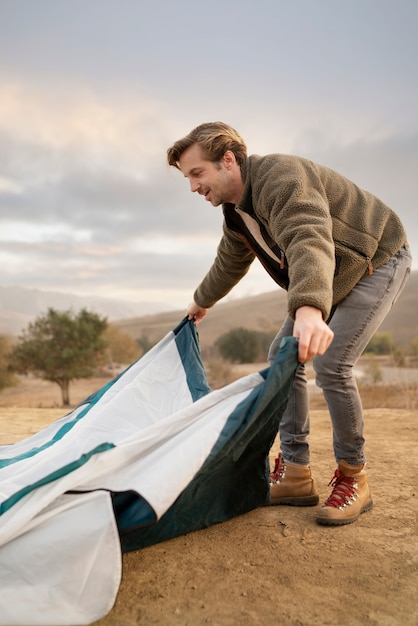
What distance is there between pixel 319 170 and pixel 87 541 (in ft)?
6.39

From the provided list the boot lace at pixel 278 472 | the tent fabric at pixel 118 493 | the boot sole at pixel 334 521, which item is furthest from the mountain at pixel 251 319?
the tent fabric at pixel 118 493

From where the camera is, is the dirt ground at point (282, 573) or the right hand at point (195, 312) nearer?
the dirt ground at point (282, 573)

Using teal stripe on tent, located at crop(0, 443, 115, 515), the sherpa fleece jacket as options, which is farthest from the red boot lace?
teal stripe on tent, located at crop(0, 443, 115, 515)

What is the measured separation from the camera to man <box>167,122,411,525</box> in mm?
2484

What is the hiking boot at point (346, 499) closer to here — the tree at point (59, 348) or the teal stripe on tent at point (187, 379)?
the teal stripe on tent at point (187, 379)

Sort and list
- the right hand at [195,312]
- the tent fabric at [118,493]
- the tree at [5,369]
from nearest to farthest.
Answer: the tent fabric at [118,493], the right hand at [195,312], the tree at [5,369]

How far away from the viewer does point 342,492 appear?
268cm

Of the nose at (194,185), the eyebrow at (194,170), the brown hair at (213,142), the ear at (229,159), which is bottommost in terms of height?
the nose at (194,185)

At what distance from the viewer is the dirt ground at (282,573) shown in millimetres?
1850

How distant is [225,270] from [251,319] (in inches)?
1716

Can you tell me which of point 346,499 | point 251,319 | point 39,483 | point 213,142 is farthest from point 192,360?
point 251,319

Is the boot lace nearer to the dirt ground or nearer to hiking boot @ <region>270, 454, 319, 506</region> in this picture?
hiking boot @ <region>270, 454, 319, 506</region>

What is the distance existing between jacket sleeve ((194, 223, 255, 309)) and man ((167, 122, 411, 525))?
0.36 metres

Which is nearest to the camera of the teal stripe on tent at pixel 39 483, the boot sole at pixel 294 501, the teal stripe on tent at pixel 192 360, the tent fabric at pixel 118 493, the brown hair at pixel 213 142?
the tent fabric at pixel 118 493
